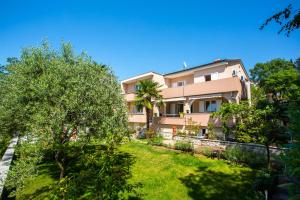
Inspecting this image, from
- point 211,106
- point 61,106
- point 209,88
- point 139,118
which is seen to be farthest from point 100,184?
point 139,118

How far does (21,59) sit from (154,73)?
22262 millimetres

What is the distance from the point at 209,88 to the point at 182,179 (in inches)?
560

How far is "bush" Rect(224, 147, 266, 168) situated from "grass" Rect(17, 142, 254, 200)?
2.46 feet

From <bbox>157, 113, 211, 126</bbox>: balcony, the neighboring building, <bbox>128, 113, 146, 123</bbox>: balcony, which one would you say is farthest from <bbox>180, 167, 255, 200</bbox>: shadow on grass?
<bbox>128, 113, 146, 123</bbox>: balcony

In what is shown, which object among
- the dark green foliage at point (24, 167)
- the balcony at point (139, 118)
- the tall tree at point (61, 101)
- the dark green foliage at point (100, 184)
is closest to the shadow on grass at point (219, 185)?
the tall tree at point (61, 101)

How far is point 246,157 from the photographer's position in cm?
1454

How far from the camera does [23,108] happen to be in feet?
34.3

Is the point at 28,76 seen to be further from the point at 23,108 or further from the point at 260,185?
the point at 260,185

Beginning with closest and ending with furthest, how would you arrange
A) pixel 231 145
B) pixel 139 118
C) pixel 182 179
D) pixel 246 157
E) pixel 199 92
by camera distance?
pixel 182 179 < pixel 246 157 < pixel 231 145 < pixel 199 92 < pixel 139 118

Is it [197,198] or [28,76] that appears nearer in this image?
[197,198]

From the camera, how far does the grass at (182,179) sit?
9883 millimetres

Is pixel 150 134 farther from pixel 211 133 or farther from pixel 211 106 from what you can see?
pixel 211 106

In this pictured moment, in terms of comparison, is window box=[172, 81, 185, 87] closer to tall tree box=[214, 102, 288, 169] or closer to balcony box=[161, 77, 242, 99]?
balcony box=[161, 77, 242, 99]

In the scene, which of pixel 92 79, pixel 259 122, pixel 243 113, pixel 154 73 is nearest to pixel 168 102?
pixel 154 73
